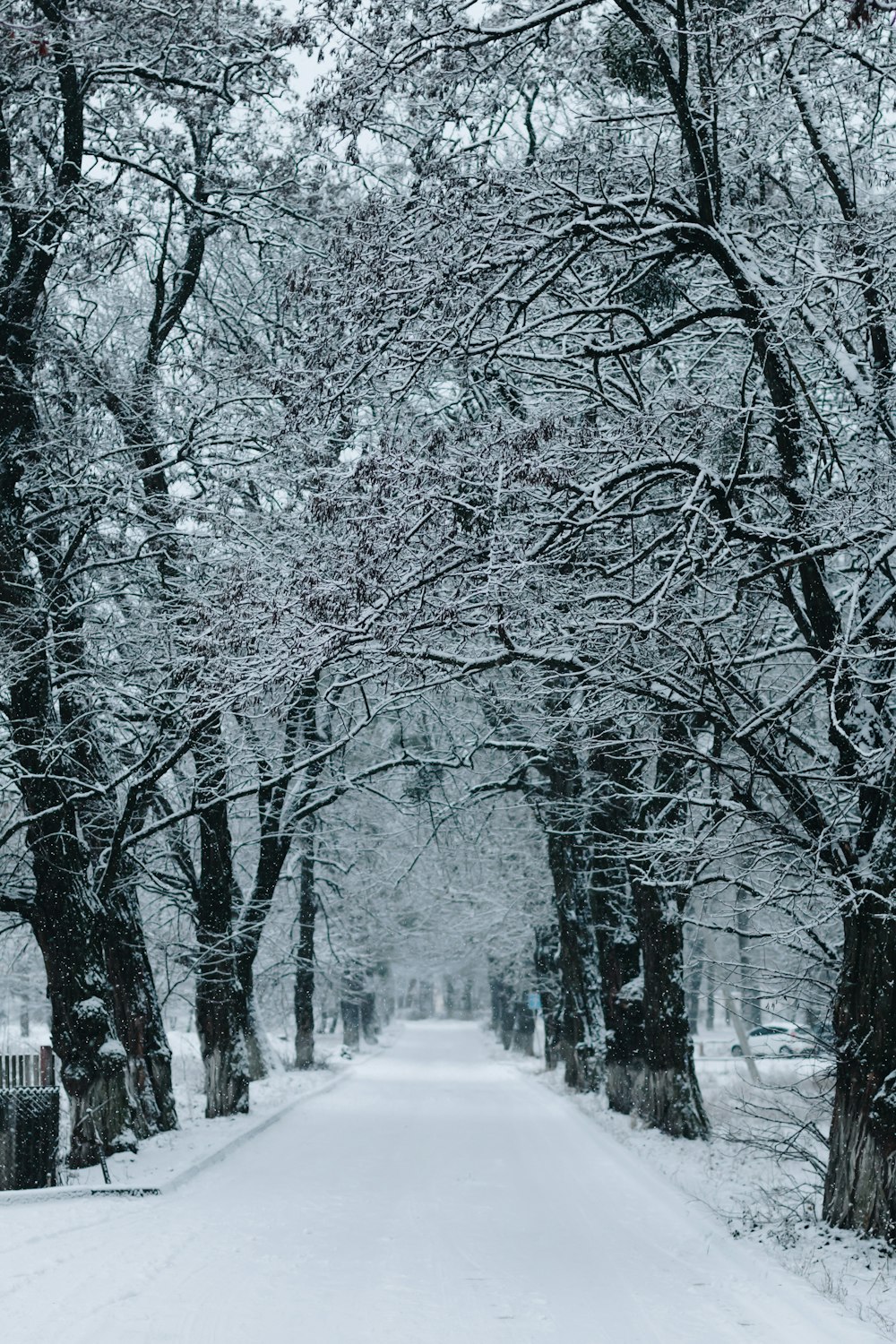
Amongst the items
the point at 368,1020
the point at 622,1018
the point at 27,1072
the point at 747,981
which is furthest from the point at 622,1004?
the point at 368,1020

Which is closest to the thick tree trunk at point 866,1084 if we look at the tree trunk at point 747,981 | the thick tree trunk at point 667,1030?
the tree trunk at point 747,981

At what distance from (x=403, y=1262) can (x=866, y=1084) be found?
359cm

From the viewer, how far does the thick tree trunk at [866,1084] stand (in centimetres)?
939

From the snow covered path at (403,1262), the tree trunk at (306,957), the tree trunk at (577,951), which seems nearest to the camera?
the snow covered path at (403,1262)

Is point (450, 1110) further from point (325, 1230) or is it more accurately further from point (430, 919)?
point (430, 919)

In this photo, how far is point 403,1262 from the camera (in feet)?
31.4

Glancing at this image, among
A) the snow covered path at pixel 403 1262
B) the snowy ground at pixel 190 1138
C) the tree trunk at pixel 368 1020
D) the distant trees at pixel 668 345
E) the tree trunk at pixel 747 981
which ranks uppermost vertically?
the distant trees at pixel 668 345

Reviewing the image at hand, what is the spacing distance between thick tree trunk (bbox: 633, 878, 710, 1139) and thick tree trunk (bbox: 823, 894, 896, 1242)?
7.65 m

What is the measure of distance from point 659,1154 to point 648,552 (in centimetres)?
942

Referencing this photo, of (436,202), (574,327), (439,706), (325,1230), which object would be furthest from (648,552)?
(439,706)

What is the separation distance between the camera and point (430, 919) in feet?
175

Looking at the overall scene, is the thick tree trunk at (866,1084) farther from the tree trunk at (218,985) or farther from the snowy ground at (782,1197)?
the tree trunk at (218,985)

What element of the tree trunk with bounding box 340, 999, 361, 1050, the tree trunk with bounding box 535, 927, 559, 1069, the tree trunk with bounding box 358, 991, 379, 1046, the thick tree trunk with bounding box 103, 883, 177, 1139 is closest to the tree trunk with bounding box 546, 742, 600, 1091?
the tree trunk with bounding box 535, 927, 559, 1069

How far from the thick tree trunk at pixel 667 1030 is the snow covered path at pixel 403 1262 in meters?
1.23
